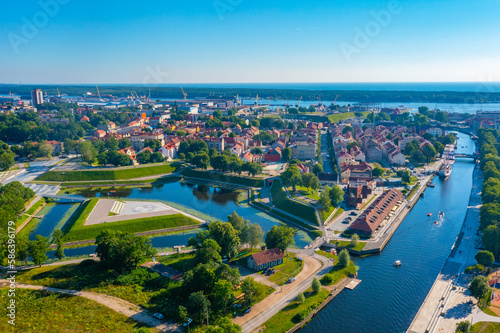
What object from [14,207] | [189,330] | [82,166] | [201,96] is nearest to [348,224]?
[189,330]

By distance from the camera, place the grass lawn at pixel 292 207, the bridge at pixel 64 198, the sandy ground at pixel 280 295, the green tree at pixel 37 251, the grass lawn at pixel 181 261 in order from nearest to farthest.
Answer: the sandy ground at pixel 280 295
the green tree at pixel 37 251
the grass lawn at pixel 181 261
the grass lawn at pixel 292 207
the bridge at pixel 64 198

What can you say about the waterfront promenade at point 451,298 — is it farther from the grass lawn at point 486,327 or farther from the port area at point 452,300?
the grass lawn at point 486,327

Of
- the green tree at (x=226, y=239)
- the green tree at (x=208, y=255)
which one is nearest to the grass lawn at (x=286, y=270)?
the green tree at (x=226, y=239)

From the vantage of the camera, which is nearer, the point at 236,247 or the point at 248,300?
the point at 248,300

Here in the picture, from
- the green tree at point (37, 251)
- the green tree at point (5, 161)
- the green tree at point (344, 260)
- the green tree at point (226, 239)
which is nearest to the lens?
the green tree at point (37, 251)

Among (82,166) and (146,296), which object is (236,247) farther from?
(82,166)

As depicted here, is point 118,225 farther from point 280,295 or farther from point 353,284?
point 353,284
